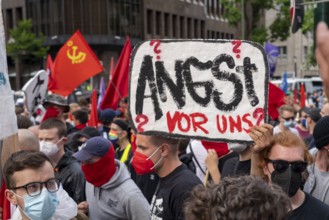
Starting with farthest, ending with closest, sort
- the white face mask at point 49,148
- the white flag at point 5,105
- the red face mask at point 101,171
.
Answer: the white face mask at point 49,148, the red face mask at point 101,171, the white flag at point 5,105

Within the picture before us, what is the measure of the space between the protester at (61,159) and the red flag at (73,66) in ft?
16.6

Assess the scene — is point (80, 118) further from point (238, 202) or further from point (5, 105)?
point (238, 202)

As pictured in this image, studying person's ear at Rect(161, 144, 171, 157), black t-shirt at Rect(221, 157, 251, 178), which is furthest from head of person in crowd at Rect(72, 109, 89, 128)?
person's ear at Rect(161, 144, 171, 157)

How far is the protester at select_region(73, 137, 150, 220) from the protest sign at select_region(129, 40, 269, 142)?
20.5 inches

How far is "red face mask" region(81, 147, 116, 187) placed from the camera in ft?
15.0

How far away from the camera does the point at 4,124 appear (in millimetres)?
3719

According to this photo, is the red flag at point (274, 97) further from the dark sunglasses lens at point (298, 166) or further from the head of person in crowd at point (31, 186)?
the head of person in crowd at point (31, 186)

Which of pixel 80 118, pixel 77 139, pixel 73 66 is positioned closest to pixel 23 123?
pixel 77 139

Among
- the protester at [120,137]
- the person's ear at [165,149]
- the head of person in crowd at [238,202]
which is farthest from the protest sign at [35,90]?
the head of person in crowd at [238,202]

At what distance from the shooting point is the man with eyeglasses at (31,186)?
3.56m

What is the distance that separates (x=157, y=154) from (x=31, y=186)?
1011mm

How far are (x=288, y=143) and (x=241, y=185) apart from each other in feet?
4.55

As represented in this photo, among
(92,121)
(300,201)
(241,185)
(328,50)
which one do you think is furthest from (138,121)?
(92,121)

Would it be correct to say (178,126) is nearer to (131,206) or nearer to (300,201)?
A: (131,206)
